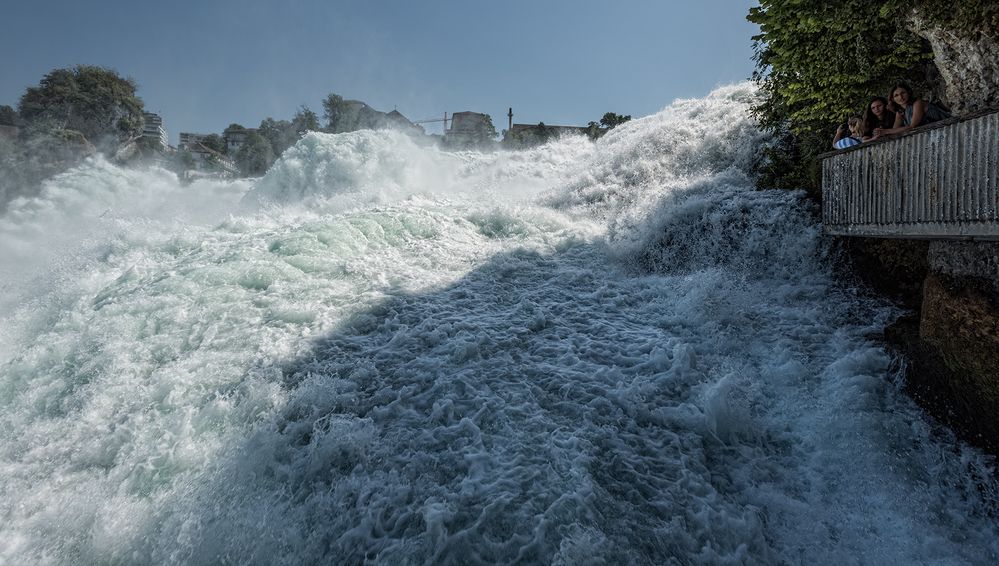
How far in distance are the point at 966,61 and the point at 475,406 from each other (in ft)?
25.8

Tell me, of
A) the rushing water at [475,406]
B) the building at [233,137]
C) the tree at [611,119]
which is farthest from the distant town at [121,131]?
the rushing water at [475,406]

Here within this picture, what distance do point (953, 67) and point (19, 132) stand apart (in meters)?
57.5

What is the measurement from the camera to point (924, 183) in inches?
217

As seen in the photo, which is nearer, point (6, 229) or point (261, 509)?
point (261, 509)

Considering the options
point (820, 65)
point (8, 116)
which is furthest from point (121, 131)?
point (820, 65)

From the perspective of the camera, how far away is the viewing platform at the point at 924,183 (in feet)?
15.5

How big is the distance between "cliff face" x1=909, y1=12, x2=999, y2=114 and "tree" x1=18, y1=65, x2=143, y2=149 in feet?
186

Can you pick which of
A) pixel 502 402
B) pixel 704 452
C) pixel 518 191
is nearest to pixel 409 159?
pixel 518 191

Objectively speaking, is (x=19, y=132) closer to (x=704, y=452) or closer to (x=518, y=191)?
(x=518, y=191)

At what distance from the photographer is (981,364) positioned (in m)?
5.04

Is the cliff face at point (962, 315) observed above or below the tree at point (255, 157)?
below

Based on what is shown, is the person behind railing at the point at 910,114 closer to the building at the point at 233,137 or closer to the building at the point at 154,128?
the building at the point at 154,128

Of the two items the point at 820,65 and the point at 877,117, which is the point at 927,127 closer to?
the point at 877,117

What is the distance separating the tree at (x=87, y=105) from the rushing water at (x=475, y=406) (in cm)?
4617
